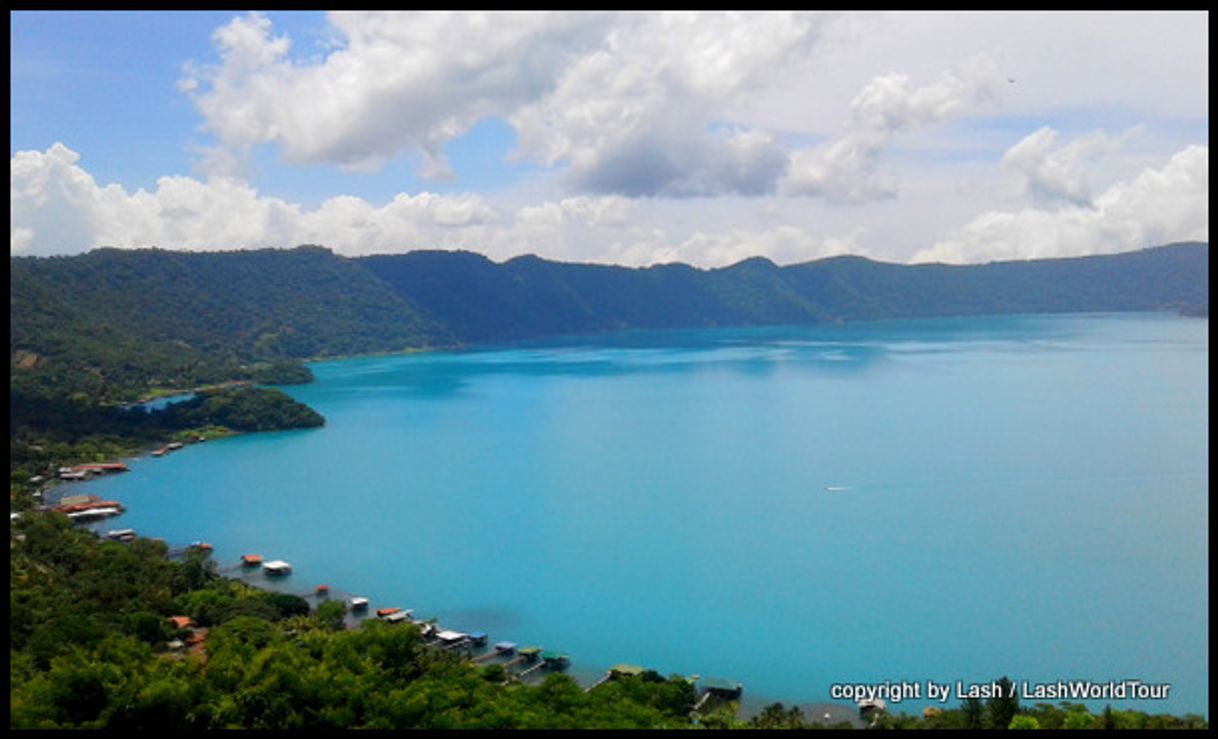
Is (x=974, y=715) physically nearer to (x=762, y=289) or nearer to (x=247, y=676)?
(x=247, y=676)

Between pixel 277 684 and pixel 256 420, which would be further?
pixel 256 420

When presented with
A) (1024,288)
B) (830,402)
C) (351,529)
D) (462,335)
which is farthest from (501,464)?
(1024,288)

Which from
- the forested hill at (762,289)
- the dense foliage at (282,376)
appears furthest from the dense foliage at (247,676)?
the forested hill at (762,289)

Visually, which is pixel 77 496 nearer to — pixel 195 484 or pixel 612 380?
pixel 195 484

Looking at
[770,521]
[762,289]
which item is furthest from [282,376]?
[762,289]

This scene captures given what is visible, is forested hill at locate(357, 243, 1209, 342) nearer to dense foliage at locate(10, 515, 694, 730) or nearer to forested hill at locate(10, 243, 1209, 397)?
forested hill at locate(10, 243, 1209, 397)

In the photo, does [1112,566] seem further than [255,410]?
No

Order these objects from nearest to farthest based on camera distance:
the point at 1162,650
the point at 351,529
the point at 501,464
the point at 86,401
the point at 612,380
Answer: the point at 1162,650 < the point at 351,529 < the point at 501,464 < the point at 86,401 < the point at 612,380
